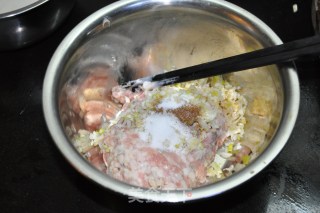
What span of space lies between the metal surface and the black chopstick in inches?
15.1

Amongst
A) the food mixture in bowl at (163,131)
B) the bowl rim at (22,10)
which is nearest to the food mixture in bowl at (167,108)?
the food mixture in bowl at (163,131)

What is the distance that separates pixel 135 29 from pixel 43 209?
1.59 ft

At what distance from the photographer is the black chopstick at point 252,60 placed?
79 cm

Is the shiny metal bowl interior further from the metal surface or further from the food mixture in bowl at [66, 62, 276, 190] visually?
the metal surface

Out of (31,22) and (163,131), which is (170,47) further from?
(31,22)

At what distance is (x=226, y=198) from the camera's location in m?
1.00

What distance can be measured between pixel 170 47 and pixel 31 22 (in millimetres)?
383

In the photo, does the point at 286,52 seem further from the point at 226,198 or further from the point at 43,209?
the point at 43,209

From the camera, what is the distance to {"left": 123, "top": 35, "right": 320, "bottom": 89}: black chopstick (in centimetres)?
79

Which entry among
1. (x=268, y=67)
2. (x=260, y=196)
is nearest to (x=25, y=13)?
(x=268, y=67)

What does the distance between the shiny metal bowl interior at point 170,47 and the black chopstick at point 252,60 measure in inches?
2.1

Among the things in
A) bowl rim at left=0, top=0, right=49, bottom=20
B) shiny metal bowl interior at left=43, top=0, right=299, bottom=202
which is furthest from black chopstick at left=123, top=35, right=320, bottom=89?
bowl rim at left=0, top=0, right=49, bottom=20

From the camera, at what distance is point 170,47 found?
1.09 metres

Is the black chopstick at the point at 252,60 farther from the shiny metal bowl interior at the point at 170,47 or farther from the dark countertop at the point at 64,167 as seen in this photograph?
the dark countertop at the point at 64,167
